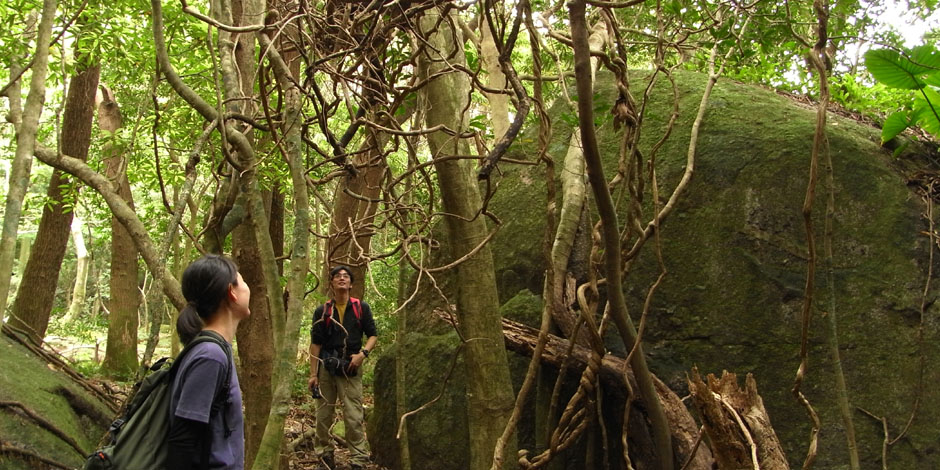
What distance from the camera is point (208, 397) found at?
88.1 inches

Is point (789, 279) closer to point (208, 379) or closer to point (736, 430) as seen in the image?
point (736, 430)

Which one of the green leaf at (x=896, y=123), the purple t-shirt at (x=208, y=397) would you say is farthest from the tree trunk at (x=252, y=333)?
the green leaf at (x=896, y=123)

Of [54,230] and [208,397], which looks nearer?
[208,397]

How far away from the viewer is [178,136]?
6.43 meters

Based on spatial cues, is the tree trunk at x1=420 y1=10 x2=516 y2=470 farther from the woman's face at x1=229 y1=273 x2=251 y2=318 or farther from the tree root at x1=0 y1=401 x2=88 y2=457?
the tree root at x1=0 y1=401 x2=88 y2=457

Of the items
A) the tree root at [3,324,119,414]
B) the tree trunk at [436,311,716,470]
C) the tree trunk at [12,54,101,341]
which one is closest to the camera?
the tree trunk at [436,311,716,470]

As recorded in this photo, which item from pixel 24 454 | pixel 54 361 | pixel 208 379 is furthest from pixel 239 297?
pixel 54 361

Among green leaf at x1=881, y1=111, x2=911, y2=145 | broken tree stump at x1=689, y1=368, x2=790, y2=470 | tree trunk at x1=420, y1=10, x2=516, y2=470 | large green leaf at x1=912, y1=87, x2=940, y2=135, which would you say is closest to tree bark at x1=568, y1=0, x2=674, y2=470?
broken tree stump at x1=689, y1=368, x2=790, y2=470

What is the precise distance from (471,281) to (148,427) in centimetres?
195

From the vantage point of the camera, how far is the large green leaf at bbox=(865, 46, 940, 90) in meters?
A: 2.87

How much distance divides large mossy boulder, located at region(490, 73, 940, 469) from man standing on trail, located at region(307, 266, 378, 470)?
1.75m

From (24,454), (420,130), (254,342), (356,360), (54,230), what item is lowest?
(24,454)

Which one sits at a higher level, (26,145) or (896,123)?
(896,123)

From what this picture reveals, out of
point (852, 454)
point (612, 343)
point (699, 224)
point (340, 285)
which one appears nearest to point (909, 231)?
point (699, 224)
